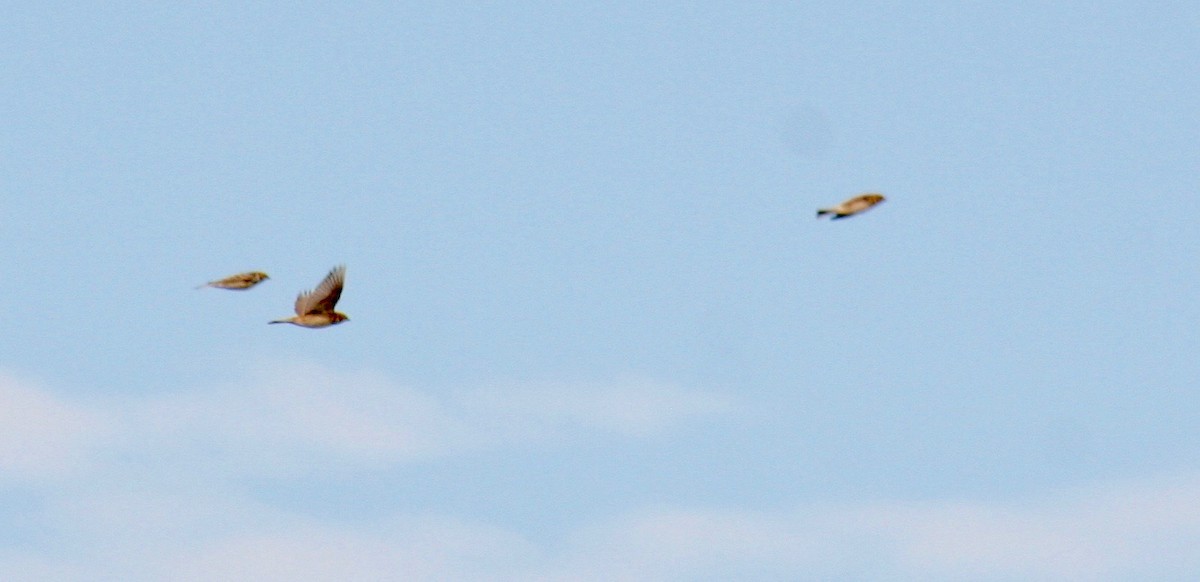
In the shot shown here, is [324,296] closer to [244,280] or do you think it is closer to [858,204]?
[244,280]

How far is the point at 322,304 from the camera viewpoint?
82.6 meters

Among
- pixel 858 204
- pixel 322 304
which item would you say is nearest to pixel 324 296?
pixel 322 304

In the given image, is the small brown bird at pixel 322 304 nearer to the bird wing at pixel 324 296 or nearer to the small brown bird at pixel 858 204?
the bird wing at pixel 324 296

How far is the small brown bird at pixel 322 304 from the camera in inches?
3243

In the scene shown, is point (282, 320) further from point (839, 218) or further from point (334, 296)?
point (839, 218)

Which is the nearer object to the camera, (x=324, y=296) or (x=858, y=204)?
(x=858, y=204)

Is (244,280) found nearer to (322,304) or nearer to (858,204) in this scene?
(322,304)

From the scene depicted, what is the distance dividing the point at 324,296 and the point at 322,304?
16.2 inches

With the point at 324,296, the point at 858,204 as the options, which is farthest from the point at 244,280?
the point at 858,204

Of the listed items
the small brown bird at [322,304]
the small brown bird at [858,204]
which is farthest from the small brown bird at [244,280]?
the small brown bird at [858,204]

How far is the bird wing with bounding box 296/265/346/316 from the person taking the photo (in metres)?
82.4

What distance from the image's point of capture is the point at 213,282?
81.0m

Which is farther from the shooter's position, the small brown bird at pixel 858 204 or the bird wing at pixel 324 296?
the bird wing at pixel 324 296

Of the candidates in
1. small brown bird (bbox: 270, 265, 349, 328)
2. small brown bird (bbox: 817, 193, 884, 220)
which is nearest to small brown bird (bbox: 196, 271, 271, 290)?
small brown bird (bbox: 270, 265, 349, 328)
